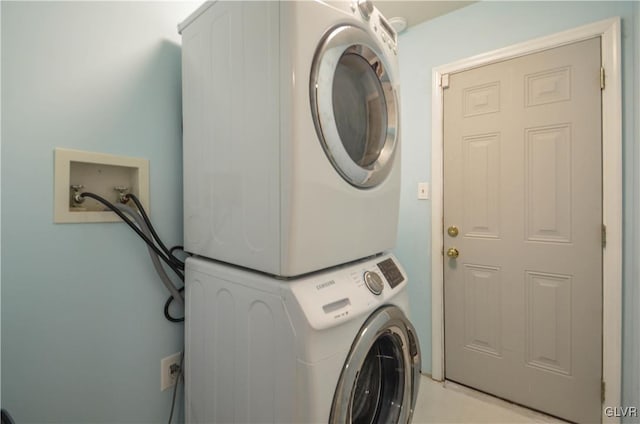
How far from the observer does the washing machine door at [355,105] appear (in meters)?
0.77

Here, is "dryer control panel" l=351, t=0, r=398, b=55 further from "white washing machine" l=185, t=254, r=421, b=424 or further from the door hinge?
the door hinge

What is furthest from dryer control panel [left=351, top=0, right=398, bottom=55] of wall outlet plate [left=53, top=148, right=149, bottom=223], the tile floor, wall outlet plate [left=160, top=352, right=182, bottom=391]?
the tile floor

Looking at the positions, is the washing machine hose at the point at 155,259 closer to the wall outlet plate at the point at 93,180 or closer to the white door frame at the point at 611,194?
the wall outlet plate at the point at 93,180

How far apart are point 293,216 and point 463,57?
5.91ft

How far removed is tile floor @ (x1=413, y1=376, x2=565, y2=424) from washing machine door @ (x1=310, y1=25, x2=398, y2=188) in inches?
59.0

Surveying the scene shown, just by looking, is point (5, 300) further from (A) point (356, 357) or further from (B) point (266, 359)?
(A) point (356, 357)

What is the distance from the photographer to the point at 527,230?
1.65 meters

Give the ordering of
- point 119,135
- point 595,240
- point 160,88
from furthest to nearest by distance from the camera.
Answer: point 595,240 < point 160,88 < point 119,135

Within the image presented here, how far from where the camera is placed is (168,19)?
3.67 ft

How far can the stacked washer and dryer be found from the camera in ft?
2.33

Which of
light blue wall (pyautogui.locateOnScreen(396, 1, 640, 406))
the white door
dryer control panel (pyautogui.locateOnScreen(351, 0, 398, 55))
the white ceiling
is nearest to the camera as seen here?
dryer control panel (pyautogui.locateOnScreen(351, 0, 398, 55))

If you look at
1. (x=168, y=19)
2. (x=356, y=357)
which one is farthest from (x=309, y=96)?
(x=168, y=19)

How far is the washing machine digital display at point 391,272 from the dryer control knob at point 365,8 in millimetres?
837

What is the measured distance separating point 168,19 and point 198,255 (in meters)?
0.93
